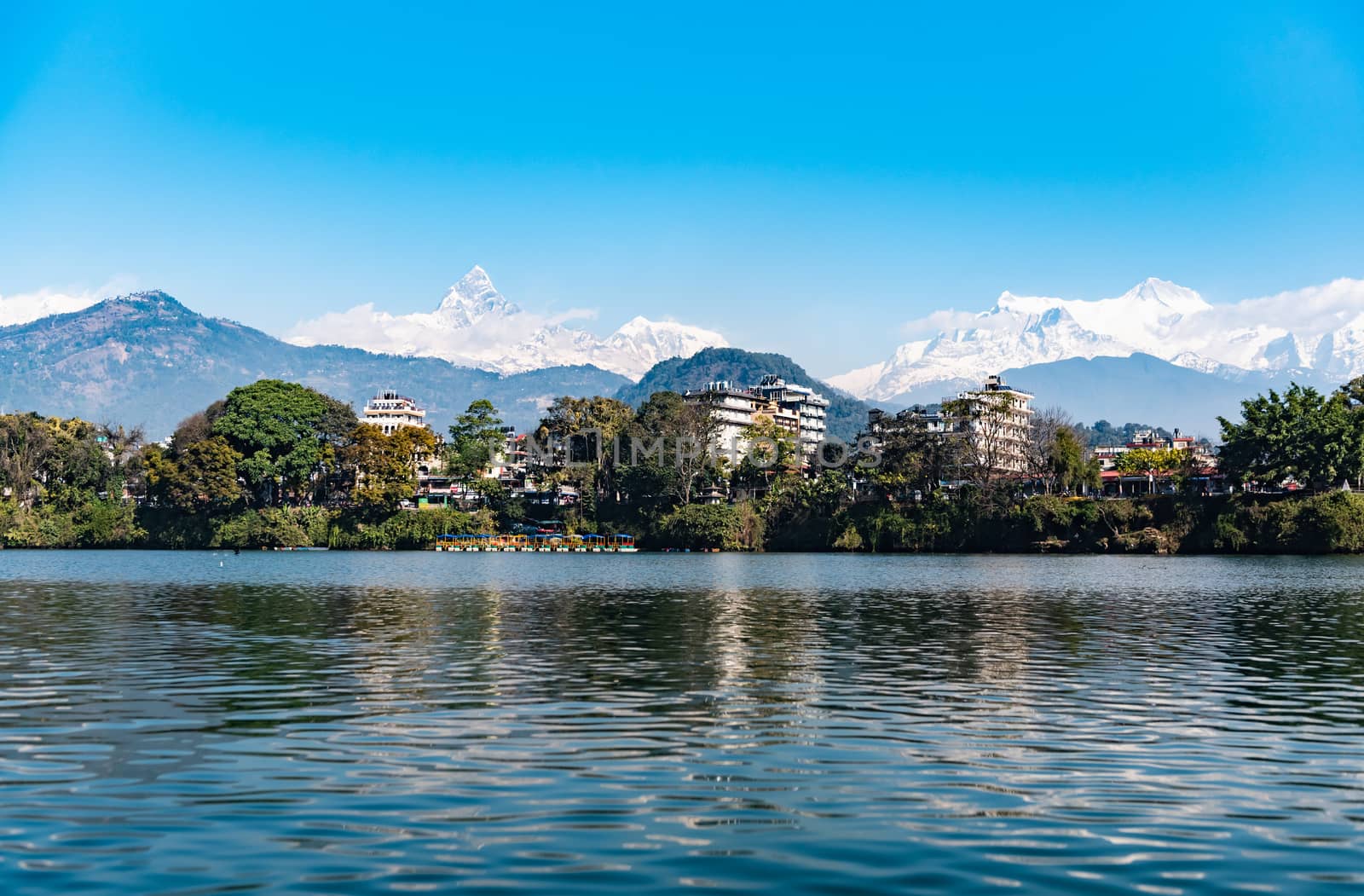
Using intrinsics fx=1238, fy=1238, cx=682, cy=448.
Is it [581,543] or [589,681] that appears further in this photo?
[581,543]

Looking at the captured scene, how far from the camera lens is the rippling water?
12531 millimetres

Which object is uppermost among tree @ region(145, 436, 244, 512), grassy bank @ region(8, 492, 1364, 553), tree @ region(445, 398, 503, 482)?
tree @ region(445, 398, 503, 482)

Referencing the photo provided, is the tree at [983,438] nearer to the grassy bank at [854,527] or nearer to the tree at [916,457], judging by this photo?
the tree at [916,457]

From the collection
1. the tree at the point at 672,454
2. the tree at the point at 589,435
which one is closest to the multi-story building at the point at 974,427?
the tree at the point at 672,454

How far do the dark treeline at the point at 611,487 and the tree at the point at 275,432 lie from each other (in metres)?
0.25

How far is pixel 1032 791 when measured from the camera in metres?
15.8

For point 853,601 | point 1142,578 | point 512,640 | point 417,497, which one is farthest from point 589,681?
point 417,497

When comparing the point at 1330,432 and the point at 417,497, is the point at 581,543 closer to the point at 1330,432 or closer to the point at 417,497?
the point at 417,497

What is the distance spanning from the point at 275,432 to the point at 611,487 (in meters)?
41.7

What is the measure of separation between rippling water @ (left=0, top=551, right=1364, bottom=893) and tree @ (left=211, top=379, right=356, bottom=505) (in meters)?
103

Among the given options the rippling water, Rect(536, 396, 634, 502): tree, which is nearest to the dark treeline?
Rect(536, 396, 634, 502): tree

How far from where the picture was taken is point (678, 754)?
714 inches

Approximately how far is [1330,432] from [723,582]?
70.5 meters

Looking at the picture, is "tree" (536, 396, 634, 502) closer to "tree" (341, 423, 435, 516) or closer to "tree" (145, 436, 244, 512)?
"tree" (341, 423, 435, 516)
